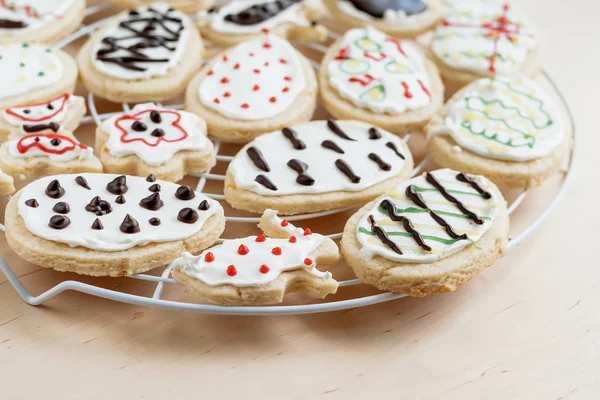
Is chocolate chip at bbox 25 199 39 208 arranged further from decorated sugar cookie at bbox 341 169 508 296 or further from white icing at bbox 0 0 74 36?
white icing at bbox 0 0 74 36

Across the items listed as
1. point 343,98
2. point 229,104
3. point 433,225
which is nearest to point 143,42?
point 229,104

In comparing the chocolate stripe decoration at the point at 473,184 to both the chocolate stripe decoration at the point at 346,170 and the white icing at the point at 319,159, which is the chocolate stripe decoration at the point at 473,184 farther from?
the chocolate stripe decoration at the point at 346,170

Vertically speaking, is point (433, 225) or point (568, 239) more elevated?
point (433, 225)

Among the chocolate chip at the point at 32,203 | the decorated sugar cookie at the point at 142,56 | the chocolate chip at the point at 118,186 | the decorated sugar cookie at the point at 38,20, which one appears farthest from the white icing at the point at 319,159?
the decorated sugar cookie at the point at 38,20

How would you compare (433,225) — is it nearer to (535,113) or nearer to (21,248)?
(535,113)

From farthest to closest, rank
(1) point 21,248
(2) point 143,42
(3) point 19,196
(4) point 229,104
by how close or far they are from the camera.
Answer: (2) point 143,42 < (4) point 229,104 < (3) point 19,196 < (1) point 21,248

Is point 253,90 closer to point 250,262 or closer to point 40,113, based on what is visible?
point 40,113

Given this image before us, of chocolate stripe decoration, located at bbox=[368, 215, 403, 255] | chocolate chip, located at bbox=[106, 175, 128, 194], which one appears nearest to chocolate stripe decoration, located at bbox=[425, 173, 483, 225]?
chocolate stripe decoration, located at bbox=[368, 215, 403, 255]
